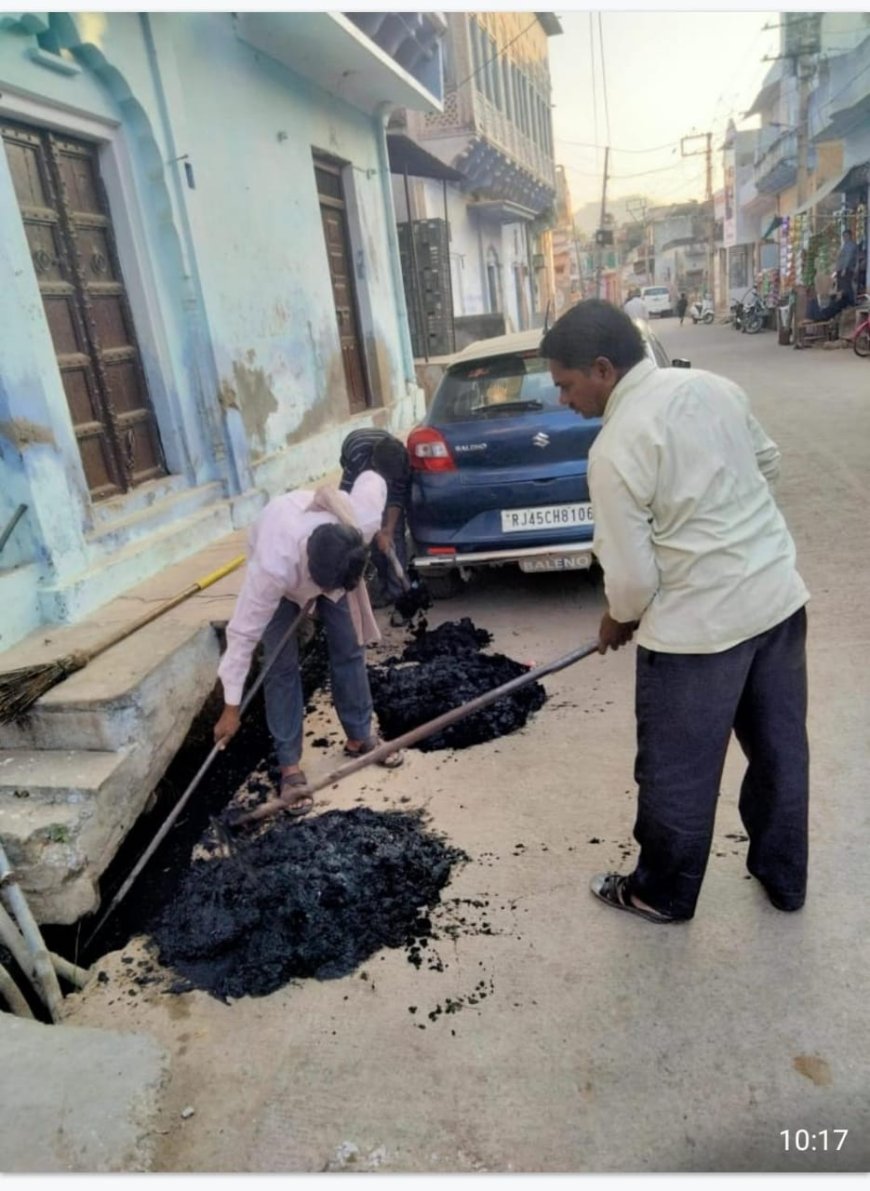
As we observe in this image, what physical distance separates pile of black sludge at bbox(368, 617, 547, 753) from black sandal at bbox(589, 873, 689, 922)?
1.18 m

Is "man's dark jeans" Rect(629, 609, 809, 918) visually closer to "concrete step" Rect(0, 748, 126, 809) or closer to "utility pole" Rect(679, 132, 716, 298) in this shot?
"concrete step" Rect(0, 748, 126, 809)

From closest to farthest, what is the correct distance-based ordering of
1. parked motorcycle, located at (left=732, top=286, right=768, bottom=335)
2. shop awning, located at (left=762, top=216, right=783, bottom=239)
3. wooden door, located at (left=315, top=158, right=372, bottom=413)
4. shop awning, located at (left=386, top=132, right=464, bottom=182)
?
wooden door, located at (left=315, top=158, right=372, bottom=413) → shop awning, located at (left=386, top=132, right=464, bottom=182) → parked motorcycle, located at (left=732, top=286, right=768, bottom=335) → shop awning, located at (left=762, top=216, right=783, bottom=239)

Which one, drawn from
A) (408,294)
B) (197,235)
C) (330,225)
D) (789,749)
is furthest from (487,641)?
(408,294)

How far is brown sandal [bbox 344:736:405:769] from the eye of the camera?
3.60m

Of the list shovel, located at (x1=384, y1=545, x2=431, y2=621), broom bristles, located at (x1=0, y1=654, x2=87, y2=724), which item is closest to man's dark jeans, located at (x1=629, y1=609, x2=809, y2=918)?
broom bristles, located at (x1=0, y1=654, x2=87, y2=724)

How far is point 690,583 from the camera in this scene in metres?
2.07

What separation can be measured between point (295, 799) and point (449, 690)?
1271mm

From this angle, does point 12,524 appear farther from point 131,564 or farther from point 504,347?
point 504,347

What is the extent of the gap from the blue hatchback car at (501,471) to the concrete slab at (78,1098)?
11.0ft

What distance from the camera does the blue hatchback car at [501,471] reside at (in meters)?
4.75

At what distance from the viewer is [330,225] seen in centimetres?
862

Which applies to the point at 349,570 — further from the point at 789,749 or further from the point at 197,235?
the point at 197,235

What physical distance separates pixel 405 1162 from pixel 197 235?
5.40 meters
